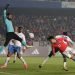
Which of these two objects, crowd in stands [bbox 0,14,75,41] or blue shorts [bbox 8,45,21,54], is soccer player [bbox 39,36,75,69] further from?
crowd in stands [bbox 0,14,75,41]

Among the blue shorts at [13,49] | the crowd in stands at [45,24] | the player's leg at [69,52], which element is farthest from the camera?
the crowd in stands at [45,24]

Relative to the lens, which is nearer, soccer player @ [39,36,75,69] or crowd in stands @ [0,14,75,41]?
soccer player @ [39,36,75,69]

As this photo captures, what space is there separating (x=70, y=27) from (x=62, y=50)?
34.4m

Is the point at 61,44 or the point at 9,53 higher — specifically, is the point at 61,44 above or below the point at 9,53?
above

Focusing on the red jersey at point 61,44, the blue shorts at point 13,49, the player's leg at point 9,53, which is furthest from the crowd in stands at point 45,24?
the red jersey at point 61,44

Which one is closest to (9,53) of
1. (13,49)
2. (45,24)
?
(13,49)

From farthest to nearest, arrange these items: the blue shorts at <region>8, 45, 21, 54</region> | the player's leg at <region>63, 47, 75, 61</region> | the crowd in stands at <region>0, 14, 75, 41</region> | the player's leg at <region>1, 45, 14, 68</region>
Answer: the crowd in stands at <region>0, 14, 75, 41</region>
the blue shorts at <region>8, 45, 21, 54</region>
the player's leg at <region>1, 45, 14, 68</region>
the player's leg at <region>63, 47, 75, 61</region>

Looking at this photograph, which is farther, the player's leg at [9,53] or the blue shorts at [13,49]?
the blue shorts at [13,49]

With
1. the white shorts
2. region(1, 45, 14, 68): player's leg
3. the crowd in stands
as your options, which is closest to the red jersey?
the white shorts

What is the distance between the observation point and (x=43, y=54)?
1548 inches

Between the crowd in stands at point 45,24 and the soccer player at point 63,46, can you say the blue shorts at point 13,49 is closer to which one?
the soccer player at point 63,46

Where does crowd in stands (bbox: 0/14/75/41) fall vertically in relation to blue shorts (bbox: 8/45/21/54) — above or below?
above

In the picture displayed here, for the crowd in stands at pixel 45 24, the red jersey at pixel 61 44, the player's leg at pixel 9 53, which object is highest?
the crowd in stands at pixel 45 24

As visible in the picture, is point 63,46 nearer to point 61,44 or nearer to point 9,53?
point 61,44
